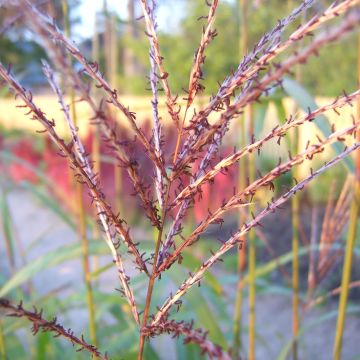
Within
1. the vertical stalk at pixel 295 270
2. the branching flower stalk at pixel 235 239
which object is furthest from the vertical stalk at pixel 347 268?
the branching flower stalk at pixel 235 239

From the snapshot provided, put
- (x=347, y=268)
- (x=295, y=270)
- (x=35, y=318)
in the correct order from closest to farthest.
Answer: (x=35, y=318)
(x=347, y=268)
(x=295, y=270)

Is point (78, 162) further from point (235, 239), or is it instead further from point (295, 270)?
point (295, 270)

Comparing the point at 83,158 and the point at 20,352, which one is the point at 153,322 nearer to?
the point at 83,158

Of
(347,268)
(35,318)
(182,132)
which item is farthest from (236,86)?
(347,268)

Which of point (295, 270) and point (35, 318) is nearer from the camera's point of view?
point (35, 318)

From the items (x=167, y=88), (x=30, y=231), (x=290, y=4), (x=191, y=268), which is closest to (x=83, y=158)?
(x=167, y=88)

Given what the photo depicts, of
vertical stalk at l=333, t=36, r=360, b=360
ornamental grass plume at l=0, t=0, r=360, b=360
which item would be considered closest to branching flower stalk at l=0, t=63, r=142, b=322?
ornamental grass plume at l=0, t=0, r=360, b=360

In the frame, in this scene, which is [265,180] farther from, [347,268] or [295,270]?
[295,270]

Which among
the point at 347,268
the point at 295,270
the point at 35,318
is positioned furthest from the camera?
the point at 295,270

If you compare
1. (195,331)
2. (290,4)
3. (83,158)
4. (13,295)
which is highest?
(290,4)

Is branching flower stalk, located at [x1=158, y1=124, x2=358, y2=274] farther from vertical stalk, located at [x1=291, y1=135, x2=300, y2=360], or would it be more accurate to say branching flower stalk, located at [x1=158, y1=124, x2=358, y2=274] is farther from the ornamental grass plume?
vertical stalk, located at [x1=291, y1=135, x2=300, y2=360]

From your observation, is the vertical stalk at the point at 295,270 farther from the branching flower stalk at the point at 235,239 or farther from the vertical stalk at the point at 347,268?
the branching flower stalk at the point at 235,239
